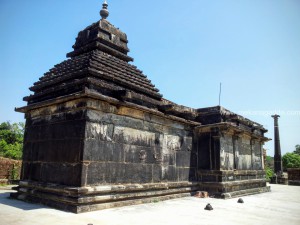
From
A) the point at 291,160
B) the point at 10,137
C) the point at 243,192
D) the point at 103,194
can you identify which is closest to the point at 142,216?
the point at 103,194

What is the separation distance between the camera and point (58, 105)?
6.46 m

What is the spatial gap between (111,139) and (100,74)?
1738 millimetres

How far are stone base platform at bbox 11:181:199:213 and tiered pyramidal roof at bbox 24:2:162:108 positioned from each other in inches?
90.8

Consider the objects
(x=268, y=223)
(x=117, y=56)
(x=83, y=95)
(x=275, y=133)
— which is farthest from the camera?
(x=275, y=133)

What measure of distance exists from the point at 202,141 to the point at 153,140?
9.69 feet

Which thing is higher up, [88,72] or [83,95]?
[88,72]

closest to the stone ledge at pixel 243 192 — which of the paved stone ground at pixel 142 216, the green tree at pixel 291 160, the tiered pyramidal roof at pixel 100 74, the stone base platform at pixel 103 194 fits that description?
the stone base platform at pixel 103 194

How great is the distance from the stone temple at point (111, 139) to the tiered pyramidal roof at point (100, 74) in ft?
0.10

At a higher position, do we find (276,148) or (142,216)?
(276,148)

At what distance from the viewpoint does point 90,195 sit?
5395mm

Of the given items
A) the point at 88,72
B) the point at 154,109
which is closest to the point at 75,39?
the point at 88,72

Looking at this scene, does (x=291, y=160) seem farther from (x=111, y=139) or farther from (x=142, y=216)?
(x=142, y=216)

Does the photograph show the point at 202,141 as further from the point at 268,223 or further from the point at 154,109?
the point at 268,223

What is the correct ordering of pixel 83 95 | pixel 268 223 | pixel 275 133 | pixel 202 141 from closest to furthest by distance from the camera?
pixel 268 223
pixel 83 95
pixel 202 141
pixel 275 133
